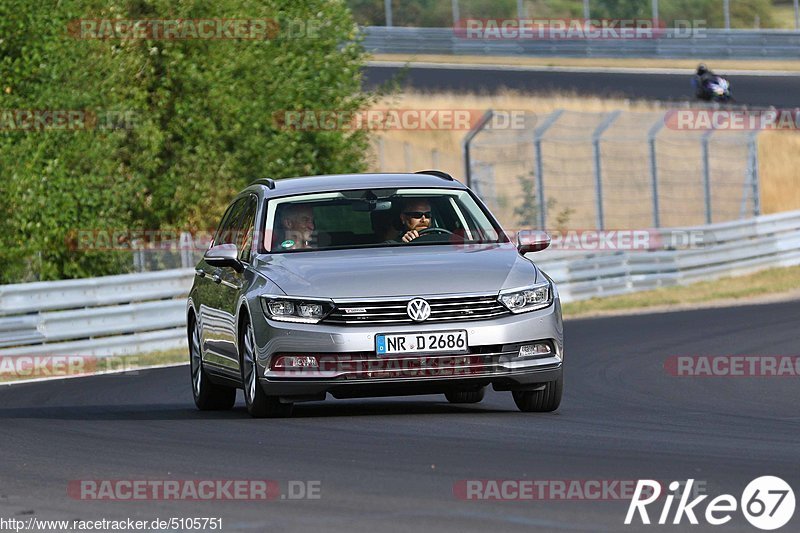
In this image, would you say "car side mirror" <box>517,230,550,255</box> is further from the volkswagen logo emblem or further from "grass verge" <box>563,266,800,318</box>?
"grass verge" <box>563,266,800,318</box>

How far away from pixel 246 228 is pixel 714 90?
31.6m

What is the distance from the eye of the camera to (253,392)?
36.0 feet

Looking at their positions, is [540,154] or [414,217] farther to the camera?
[540,154]

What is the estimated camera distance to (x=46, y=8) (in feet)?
80.1

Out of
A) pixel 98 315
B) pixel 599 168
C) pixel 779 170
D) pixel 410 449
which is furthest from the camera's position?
pixel 779 170

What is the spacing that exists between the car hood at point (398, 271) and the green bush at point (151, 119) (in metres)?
13.1

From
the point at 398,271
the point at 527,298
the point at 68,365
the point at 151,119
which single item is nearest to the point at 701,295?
the point at 151,119

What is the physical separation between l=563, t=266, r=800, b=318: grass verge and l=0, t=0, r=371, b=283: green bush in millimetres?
5538

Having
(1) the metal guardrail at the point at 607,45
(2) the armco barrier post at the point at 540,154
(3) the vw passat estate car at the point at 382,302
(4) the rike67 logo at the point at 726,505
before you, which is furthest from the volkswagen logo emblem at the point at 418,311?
(1) the metal guardrail at the point at 607,45

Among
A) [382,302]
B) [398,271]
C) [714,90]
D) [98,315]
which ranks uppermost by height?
[398,271]

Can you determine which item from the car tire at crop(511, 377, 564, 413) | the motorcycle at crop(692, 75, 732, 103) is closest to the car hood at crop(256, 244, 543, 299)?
the car tire at crop(511, 377, 564, 413)

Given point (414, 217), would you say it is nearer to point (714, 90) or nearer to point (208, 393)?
point (208, 393)

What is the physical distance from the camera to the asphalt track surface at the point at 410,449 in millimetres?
7121

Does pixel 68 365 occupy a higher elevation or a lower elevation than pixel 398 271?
lower
